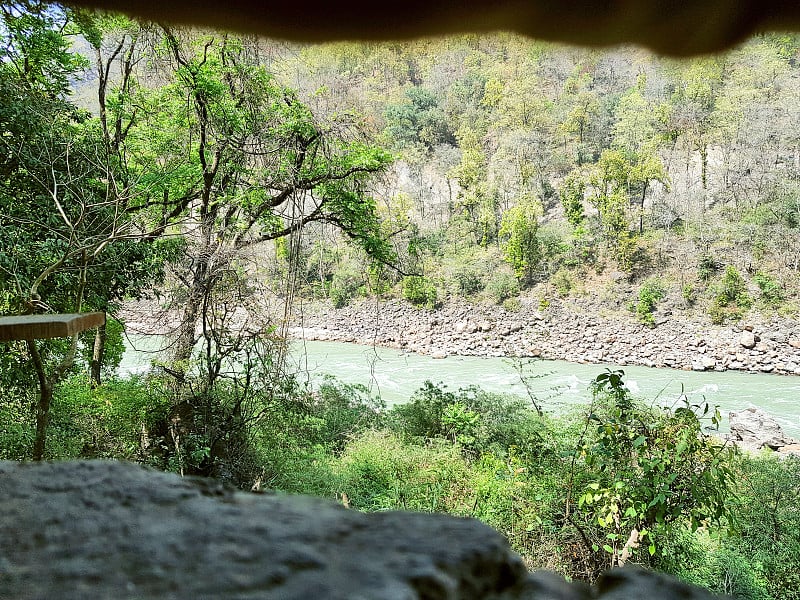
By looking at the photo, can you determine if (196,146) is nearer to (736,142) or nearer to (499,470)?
(499,470)

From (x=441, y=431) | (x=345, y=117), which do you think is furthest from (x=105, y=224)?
(x=441, y=431)

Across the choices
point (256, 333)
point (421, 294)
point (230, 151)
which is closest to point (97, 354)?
point (256, 333)

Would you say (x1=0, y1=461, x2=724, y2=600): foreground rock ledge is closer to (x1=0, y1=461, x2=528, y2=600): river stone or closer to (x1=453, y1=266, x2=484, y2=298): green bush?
(x1=0, y1=461, x2=528, y2=600): river stone

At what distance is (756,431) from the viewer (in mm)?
5582

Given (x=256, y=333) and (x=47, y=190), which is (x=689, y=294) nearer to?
(x=256, y=333)

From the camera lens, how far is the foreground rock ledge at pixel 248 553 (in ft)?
0.87

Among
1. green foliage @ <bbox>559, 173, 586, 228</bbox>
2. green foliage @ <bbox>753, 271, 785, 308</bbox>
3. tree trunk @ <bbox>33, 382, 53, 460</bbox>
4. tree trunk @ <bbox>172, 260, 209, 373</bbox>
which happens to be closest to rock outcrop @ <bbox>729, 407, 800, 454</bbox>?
tree trunk @ <bbox>172, 260, 209, 373</bbox>

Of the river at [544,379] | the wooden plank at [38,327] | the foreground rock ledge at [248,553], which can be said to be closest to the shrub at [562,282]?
the river at [544,379]

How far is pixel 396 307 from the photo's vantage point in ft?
37.8

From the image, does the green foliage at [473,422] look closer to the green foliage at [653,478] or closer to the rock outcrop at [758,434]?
the green foliage at [653,478]

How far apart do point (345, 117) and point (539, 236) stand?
968 centimetres

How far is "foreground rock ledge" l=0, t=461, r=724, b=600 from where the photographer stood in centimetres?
26

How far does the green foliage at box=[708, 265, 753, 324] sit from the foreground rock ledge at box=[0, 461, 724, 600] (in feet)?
39.1

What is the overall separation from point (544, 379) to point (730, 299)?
550cm
